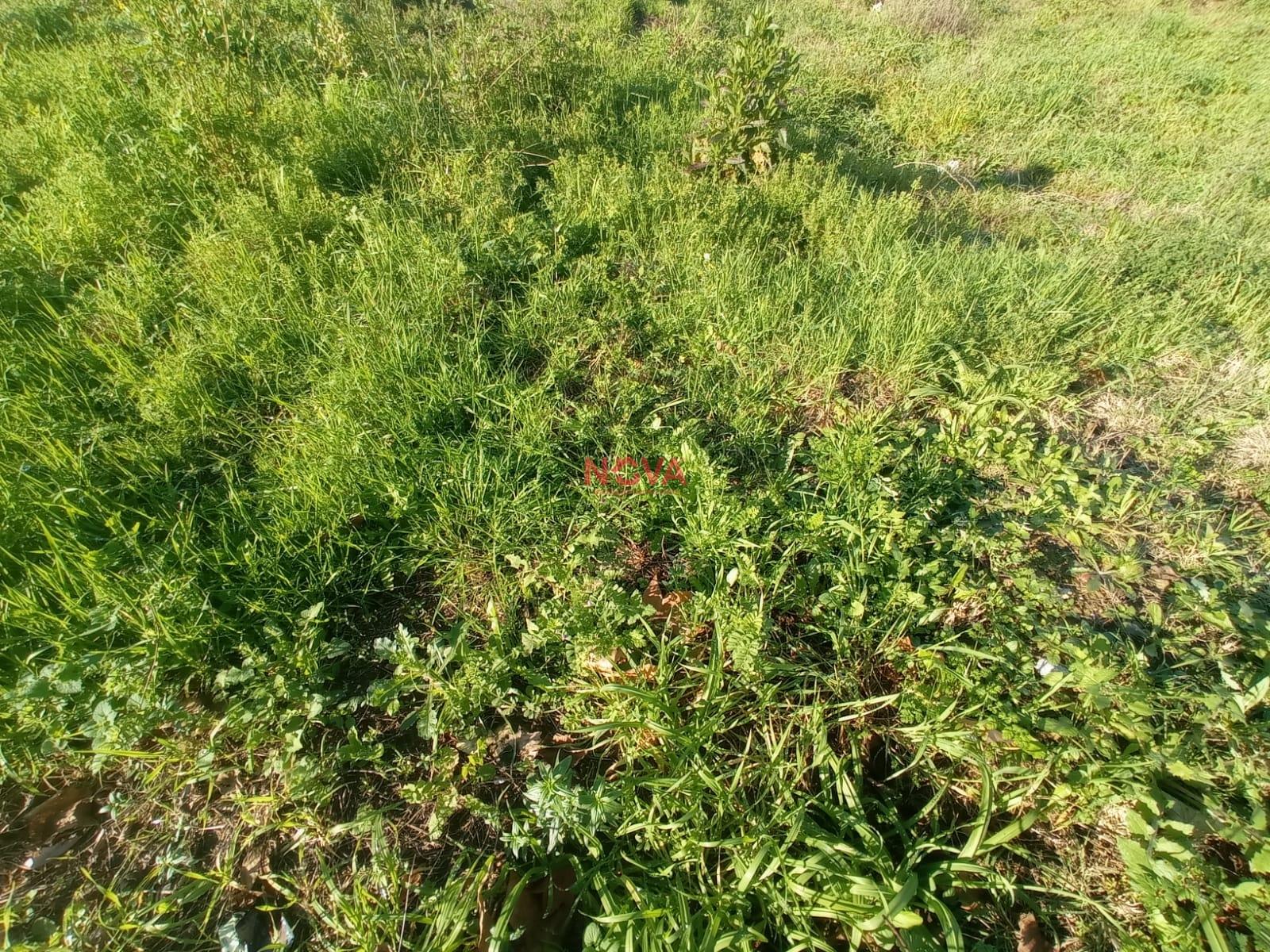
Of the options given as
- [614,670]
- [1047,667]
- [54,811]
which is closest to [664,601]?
[614,670]

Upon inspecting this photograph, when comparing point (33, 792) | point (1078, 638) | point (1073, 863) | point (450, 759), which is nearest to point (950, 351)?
point (1078, 638)

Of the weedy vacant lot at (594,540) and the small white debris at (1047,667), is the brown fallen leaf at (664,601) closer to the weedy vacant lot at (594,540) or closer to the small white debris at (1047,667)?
the weedy vacant lot at (594,540)

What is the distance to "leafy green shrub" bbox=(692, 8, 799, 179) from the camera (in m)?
4.01

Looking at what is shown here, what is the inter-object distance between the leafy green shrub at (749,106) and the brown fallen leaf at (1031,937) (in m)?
4.20

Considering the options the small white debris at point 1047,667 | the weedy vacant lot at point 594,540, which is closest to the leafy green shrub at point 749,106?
the weedy vacant lot at point 594,540

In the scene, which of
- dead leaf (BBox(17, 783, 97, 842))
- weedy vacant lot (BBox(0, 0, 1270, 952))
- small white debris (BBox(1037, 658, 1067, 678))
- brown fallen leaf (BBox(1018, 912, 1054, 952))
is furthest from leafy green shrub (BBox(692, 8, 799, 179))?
dead leaf (BBox(17, 783, 97, 842))

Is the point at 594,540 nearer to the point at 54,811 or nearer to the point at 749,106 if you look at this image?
the point at 54,811

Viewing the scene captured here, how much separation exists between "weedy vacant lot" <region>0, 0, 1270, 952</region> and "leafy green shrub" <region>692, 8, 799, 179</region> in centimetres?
3

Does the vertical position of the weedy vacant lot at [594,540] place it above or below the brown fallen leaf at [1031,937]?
above

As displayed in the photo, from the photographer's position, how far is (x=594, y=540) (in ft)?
6.99

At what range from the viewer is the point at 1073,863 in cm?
166

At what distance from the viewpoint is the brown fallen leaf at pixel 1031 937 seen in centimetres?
154

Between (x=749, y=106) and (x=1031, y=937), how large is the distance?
4514 mm

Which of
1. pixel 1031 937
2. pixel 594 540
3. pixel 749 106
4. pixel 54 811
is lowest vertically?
pixel 1031 937
